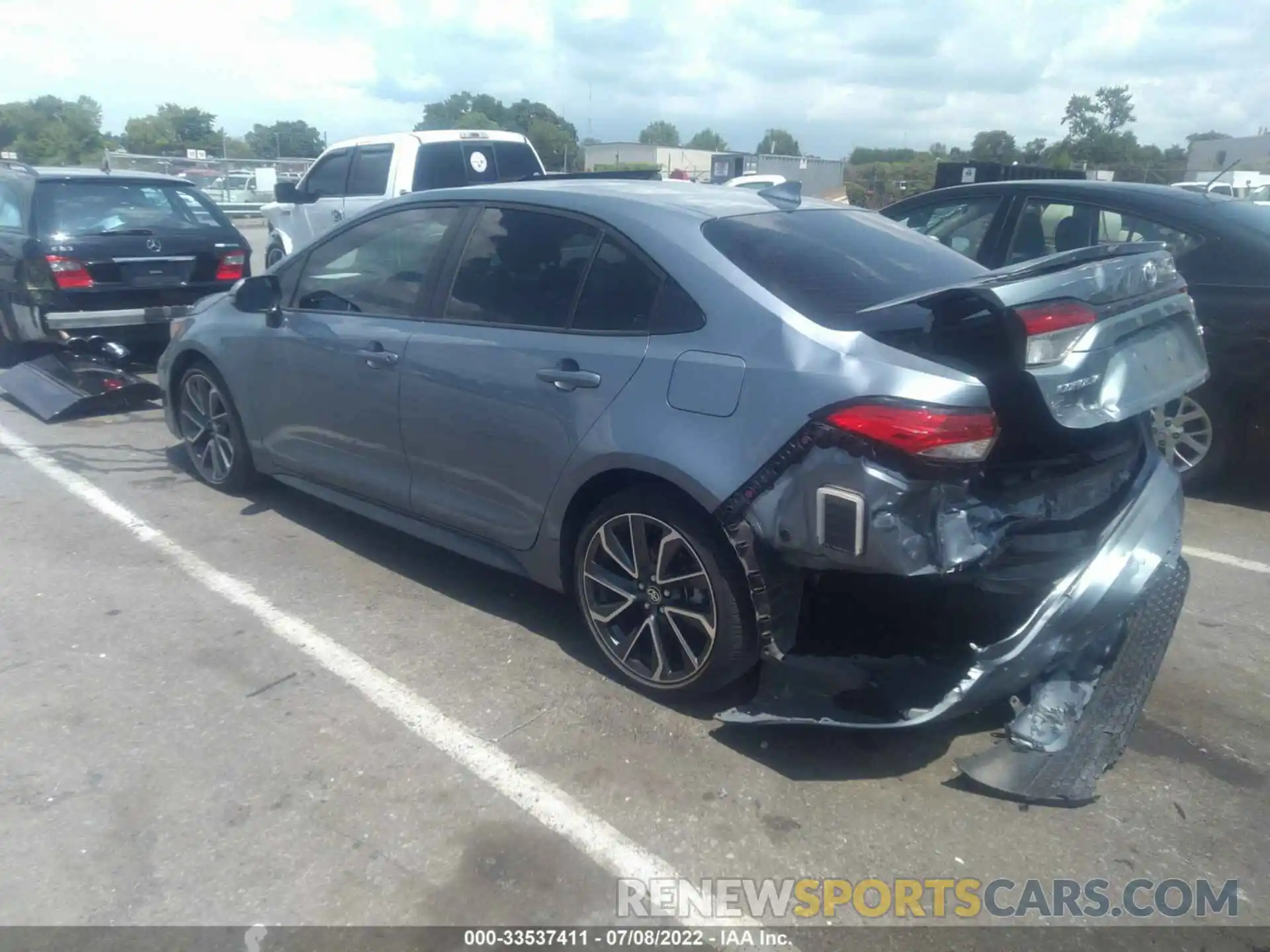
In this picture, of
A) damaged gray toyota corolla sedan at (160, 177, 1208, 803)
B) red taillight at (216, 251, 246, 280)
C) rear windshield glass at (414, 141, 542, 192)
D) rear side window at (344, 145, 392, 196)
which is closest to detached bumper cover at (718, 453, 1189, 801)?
damaged gray toyota corolla sedan at (160, 177, 1208, 803)

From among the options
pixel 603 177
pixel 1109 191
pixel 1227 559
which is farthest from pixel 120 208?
pixel 1227 559

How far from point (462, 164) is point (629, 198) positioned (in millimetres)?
8239

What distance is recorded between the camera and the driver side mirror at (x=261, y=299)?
5004 mm

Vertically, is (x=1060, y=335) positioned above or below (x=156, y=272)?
above

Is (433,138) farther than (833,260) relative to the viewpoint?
Yes

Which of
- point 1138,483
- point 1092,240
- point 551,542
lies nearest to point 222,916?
point 551,542

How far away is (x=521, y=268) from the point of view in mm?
3996

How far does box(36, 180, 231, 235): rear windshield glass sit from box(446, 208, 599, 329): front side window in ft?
18.1

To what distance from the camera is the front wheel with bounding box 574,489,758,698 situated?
3326 millimetres

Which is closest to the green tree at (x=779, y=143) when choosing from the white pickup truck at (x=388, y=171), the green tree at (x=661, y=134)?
the green tree at (x=661, y=134)

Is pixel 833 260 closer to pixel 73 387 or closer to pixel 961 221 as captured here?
pixel 961 221

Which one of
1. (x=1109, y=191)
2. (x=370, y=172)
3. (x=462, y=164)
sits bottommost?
(x=370, y=172)

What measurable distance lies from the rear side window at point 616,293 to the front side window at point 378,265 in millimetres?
904

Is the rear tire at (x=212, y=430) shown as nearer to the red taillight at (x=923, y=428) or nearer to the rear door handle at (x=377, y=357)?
the rear door handle at (x=377, y=357)
